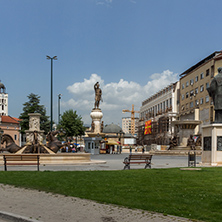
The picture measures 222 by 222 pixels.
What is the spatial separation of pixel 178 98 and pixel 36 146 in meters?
73.4

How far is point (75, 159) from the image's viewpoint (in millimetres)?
22203

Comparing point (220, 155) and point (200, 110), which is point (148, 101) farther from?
point (220, 155)

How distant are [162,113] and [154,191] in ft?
310

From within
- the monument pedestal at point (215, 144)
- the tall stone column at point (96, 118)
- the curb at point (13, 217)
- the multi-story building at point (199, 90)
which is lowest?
the curb at point (13, 217)

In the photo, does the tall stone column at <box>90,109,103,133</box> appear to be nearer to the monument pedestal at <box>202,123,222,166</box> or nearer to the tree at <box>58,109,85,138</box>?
the tree at <box>58,109,85,138</box>

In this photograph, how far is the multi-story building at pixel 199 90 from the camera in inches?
2618

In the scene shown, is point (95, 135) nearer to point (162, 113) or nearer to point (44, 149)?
point (44, 149)

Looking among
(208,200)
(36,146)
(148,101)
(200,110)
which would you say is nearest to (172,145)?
(200,110)

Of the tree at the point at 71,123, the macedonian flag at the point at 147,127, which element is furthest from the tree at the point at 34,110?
the macedonian flag at the point at 147,127

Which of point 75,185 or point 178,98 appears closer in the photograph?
point 75,185

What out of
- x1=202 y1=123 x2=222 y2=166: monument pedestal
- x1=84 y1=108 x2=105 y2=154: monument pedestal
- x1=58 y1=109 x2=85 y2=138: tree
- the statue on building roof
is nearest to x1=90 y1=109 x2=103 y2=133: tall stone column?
x1=84 y1=108 x2=105 y2=154: monument pedestal

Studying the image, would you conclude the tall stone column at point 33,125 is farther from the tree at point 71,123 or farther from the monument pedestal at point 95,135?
the tree at point 71,123

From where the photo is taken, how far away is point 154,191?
366 inches

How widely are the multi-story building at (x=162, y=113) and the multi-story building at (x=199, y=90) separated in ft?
24.6
